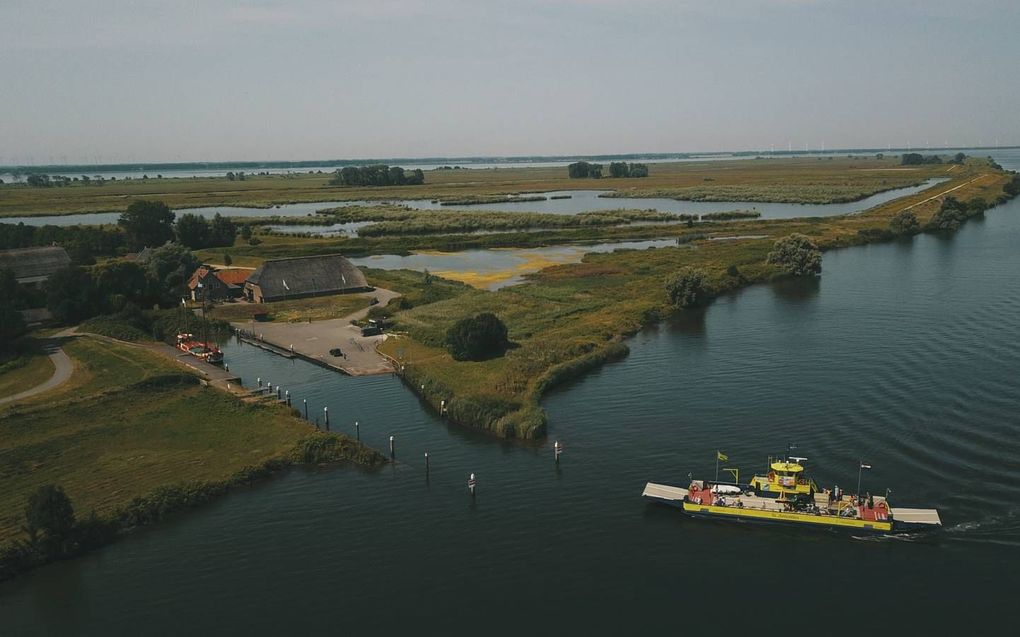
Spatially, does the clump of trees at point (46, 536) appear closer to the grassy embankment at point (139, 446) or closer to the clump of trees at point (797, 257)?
the grassy embankment at point (139, 446)

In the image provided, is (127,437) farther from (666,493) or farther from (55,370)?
(666,493)

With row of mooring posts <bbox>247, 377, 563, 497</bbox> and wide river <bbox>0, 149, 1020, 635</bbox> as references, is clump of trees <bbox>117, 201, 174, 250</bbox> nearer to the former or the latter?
row of mooring posts <bbox>247, 377, 563, 497</bbox>

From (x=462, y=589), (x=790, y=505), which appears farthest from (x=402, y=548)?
(x=790, y=505)

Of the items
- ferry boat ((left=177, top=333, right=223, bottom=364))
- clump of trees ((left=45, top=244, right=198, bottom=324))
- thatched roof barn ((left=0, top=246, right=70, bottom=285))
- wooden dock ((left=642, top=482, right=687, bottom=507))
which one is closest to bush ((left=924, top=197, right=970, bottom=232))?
wooden dock ((left=642, top=482, right=687, bottom=507))

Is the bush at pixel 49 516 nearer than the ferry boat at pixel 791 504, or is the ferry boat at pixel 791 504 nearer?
the bush at pixel 49 516

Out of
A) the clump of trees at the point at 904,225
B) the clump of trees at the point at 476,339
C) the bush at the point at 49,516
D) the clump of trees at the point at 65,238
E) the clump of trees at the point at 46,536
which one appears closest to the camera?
the clump of trees at the point at 46,536

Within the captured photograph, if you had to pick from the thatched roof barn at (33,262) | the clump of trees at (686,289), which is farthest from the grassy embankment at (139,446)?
the clump of trees at (686,289)

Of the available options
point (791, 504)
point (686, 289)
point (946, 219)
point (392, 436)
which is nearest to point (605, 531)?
point (791, 504)
